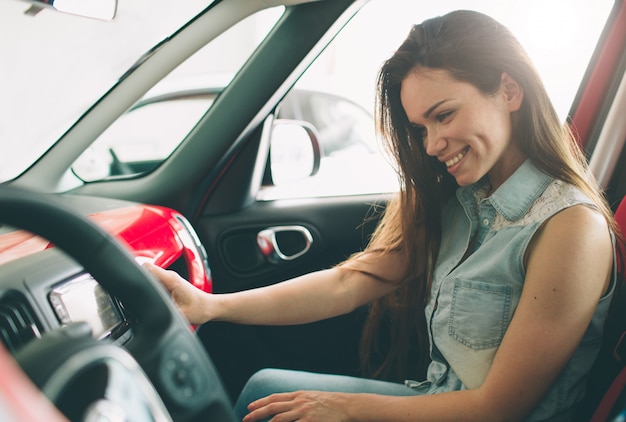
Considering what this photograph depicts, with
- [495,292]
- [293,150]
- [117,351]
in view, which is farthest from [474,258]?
[293,150]

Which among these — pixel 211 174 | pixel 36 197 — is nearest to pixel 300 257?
pixel 211 174

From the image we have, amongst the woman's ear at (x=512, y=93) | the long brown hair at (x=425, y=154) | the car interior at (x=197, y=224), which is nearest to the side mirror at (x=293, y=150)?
the car interior at (x=197, y=224)

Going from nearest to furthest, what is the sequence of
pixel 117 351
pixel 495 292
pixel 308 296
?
pixel 117 351 → pixel 495 292 → pixel 308 296

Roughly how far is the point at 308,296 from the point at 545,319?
677 mm

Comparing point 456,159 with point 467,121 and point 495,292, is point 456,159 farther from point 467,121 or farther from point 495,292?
point 495,292

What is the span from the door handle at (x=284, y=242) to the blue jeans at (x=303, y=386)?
1.94 feet

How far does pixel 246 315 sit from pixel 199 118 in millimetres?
690

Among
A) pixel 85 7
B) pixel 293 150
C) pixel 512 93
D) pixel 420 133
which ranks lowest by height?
pixel 293 150

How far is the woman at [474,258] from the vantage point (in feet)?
3.57

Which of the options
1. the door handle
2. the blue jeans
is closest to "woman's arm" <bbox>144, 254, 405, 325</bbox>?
the blue jeans

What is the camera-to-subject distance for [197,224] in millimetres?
2012

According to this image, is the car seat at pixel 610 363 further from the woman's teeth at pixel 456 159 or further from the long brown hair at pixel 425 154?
the woman's teeth at pixel 456 159

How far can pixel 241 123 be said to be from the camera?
181 centimetres

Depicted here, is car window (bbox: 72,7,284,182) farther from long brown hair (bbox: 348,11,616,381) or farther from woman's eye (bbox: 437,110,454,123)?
woman's eye (bbox: 437,110,454,123)
